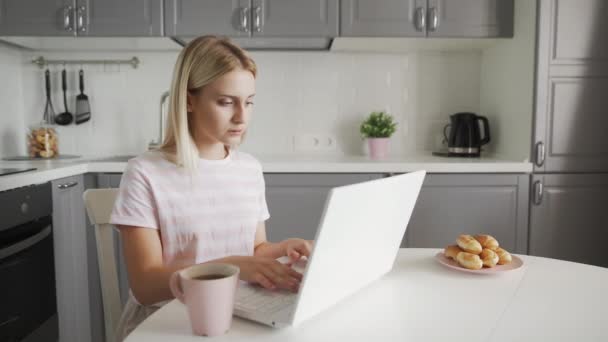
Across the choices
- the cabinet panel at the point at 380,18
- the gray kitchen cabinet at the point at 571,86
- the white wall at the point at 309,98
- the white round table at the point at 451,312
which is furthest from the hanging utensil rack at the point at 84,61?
the white round table at the point at 451,312

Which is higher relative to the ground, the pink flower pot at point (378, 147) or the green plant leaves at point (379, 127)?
the green plant leaves at point (379, 127)

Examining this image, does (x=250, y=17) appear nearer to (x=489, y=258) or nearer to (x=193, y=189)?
(x=193, y=189)

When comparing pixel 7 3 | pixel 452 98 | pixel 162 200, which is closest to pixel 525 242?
pixel 452 98

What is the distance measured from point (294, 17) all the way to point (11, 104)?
1.52 m

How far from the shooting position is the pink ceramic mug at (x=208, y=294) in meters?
0.57

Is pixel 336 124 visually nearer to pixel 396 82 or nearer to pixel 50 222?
pixel 396 82

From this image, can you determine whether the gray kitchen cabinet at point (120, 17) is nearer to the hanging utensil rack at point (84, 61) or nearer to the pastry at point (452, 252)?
the hanging utensil rack at point (84, 61)

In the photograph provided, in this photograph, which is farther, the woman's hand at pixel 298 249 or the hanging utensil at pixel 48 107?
the hanging utensil at pixel 48 107

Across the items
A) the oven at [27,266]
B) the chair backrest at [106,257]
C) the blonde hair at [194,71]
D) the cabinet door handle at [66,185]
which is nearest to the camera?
the blonde hair at [194,71]

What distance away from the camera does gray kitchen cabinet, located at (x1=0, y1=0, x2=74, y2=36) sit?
7.21ft

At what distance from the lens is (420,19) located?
2.24 metres

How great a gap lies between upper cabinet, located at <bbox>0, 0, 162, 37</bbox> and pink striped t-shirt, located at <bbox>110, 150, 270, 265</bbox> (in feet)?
4.48

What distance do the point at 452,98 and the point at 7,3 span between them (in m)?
2.24

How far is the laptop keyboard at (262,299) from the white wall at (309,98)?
195 cm
